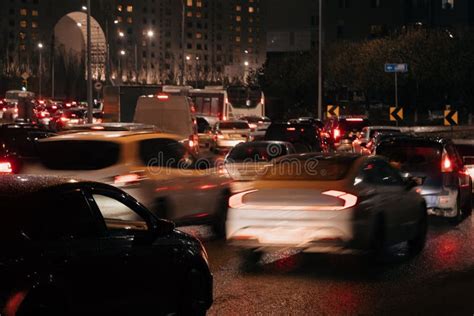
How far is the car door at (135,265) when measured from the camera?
6949mm

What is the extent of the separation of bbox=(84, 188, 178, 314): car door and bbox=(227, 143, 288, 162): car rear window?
14481 millimetres

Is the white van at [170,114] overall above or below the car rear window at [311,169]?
above

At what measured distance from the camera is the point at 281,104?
78812mm

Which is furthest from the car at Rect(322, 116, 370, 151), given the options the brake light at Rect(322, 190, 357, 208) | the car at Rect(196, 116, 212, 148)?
the brake light at Rect(322, 190, 357, 208)

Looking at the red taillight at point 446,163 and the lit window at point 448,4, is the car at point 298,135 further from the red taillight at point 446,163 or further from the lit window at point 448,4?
the lit window at point 448,4

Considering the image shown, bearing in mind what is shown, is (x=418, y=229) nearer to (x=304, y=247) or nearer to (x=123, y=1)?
(x=304, y=247)

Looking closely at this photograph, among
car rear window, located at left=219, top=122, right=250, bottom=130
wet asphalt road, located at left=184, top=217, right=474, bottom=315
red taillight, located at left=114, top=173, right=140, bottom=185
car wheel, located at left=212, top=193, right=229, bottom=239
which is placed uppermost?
car rear window, located at left=219, top=122, right=250, bottom=130

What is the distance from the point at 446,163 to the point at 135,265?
32.1ft

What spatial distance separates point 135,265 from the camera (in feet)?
23.6

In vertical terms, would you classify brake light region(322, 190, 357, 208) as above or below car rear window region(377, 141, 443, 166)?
below

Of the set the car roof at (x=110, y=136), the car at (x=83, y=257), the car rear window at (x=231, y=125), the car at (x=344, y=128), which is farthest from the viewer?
the car rear window at (x=231, y=125)

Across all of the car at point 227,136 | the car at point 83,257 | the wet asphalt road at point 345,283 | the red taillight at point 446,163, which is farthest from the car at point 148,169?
the car at point 227,136

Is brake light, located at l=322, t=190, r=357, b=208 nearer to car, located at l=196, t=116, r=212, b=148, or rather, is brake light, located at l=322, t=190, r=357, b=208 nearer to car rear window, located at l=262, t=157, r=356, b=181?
car rear window, located at l=262, t=157, r=356, b=181

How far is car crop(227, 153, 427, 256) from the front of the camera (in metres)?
11.4
